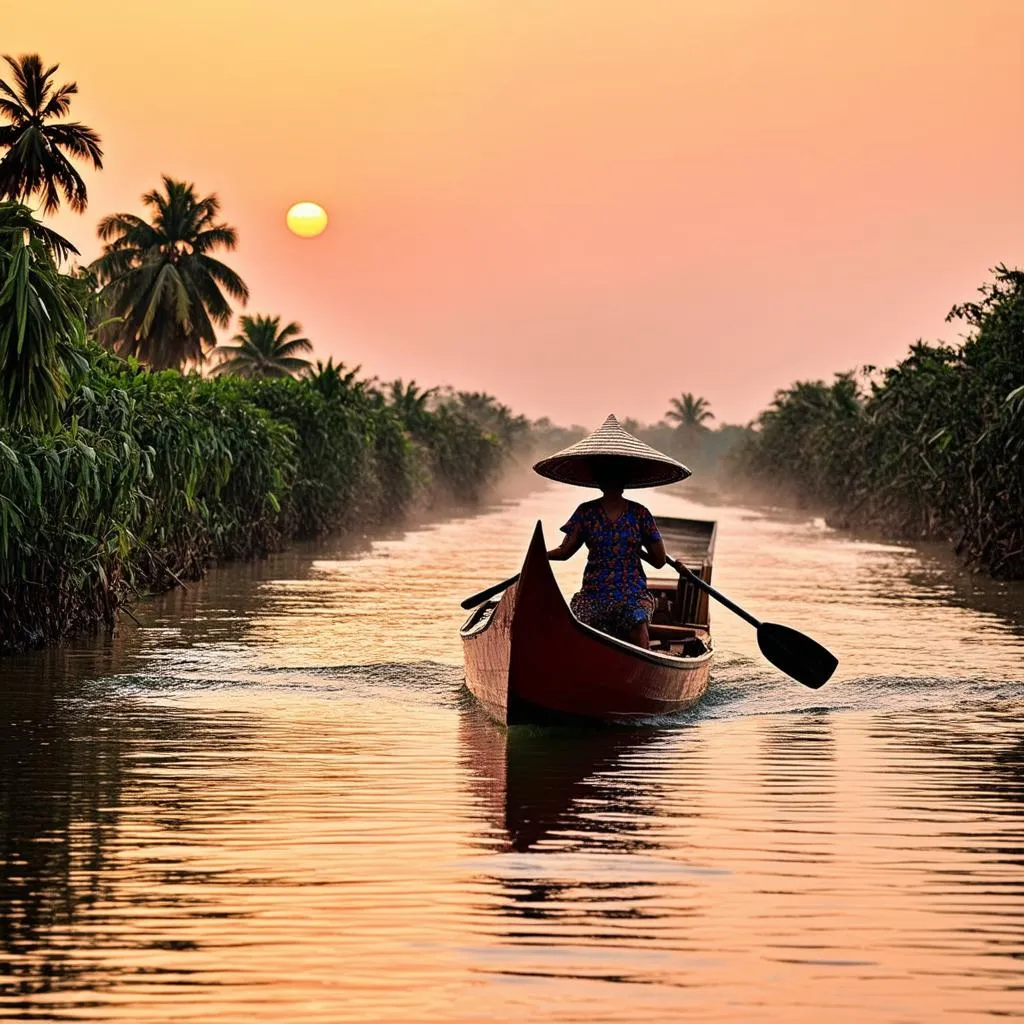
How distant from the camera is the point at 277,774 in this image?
29.4 ft

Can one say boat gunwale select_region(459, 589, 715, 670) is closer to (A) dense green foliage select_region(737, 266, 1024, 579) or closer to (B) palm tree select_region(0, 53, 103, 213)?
(A) dense green foliage select_region(737, 266, 1024, 579)

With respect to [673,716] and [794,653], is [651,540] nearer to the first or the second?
[673,716]

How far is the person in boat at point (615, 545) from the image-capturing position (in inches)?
436

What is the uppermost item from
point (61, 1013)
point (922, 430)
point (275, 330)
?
point (275, 330)

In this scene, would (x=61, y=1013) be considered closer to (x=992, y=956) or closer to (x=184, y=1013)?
(x=184, y=1013)

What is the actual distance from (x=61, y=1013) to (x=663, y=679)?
6705 millimetres

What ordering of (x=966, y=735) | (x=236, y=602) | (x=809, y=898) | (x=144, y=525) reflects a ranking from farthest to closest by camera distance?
(x=236, y=602)
(x=144, y=525)
(x=966, y=735)
(x=809, y=898)

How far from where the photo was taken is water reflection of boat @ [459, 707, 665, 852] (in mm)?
7684

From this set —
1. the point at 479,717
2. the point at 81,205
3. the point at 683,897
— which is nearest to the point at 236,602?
the point at 479,717

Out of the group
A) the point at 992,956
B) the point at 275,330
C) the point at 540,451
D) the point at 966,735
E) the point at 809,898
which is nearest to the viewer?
the point at 992,956

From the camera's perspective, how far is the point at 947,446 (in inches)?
1113

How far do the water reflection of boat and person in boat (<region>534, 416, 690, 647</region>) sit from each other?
2.65 feet

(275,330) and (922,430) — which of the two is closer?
(922,430)

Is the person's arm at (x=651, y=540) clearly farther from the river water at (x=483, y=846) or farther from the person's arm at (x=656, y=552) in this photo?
the river water at (x=483, y=846)
